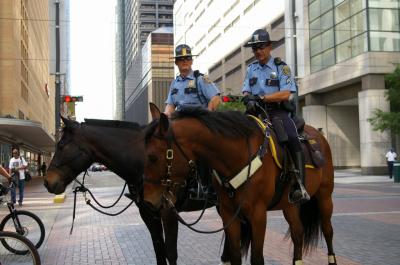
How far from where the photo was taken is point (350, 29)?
3906 cm

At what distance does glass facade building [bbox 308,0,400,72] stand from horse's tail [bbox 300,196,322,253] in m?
33.0

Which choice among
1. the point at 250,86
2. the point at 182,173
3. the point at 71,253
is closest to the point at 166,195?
the point at 182,173

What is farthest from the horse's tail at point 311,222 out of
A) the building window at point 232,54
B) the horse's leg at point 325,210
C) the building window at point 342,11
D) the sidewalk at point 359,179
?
the building window at point 232,54

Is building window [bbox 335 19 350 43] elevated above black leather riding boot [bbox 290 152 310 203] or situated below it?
above

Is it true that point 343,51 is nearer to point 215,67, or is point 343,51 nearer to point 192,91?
point 192,91

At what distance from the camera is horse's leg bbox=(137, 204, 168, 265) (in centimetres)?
523

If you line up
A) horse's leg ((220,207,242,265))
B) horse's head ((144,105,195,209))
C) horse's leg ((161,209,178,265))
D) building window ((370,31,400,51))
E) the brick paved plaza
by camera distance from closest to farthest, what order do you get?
horse's head ((144,105,195,209)) < horse's leg ((220,207,242,265)) < horse's leg ((161,209,178,265)) < the brick paved plaza < building window ((370,31,400,51))

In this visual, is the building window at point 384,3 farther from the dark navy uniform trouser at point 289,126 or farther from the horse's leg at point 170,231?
the horse's leg at point 170,231

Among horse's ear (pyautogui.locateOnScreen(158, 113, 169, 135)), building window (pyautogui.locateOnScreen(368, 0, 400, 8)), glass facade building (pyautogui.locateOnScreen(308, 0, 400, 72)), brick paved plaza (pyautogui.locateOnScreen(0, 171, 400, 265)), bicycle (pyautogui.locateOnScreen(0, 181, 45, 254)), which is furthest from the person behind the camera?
building window (pyautogui.locateOnScreen(368, 0, 400, 8))

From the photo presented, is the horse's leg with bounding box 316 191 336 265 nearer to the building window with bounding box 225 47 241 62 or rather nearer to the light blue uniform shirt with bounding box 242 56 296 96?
the light blue uniform shirt with bounding box 242 56 296 96

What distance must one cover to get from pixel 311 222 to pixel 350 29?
116 feet

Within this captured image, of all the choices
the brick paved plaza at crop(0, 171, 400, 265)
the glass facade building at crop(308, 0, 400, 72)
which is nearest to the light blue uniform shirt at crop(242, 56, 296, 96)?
the brick paved plaza at crop(0, 171, 400, 265)

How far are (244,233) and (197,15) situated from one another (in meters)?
93.0

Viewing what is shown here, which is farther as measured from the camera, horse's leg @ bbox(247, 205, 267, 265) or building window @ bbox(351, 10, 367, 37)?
building window @ bbox(351, 10, 367, 37)
